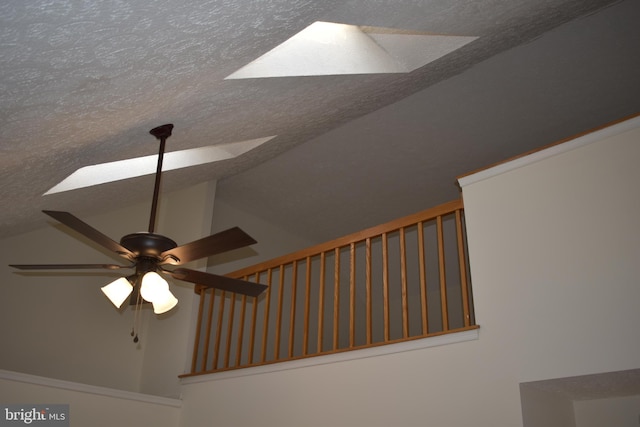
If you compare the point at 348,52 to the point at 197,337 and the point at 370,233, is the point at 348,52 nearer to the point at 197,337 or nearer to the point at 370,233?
the point at 370,233

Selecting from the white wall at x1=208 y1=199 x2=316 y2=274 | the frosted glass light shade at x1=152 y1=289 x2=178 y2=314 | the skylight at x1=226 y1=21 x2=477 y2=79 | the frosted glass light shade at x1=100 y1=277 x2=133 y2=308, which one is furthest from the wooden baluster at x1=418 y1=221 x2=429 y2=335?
the white wall at x1=208 y1=199 x2=316 y2=274

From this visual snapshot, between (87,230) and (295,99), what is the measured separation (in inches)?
67.8

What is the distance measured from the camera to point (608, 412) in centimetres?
388

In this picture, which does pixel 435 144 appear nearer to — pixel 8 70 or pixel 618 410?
pixel 618 410

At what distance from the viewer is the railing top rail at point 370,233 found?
409 centimetres

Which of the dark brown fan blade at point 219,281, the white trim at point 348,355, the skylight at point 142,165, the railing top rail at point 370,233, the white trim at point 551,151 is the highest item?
the skylight at point 142,165

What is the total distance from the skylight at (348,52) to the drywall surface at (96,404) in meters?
2.45

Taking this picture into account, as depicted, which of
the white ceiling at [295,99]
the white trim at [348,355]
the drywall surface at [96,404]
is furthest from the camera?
the drywall surface at [96,404]

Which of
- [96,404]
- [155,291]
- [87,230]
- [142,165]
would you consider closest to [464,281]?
[155,291]

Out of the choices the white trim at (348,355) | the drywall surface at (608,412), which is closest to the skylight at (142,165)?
the white trim at (348,355)

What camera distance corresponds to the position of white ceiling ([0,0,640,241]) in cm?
263

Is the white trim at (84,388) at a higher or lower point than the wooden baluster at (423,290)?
lower

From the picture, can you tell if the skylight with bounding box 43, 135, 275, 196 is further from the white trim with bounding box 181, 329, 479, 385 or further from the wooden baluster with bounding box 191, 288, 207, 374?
the white trim with bounding box 181, 329, 479, 385

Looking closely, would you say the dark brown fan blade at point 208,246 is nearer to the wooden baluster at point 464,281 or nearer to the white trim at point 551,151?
the wooden baluster at point 464,281
